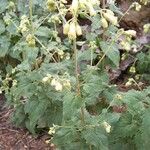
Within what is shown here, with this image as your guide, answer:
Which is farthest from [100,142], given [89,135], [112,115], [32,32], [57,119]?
[32,32]

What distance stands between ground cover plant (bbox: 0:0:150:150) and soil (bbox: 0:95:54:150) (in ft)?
0.34

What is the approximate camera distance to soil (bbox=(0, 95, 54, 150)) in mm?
3918

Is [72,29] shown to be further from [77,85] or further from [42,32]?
[42,32]

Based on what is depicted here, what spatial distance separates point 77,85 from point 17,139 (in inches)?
65.1

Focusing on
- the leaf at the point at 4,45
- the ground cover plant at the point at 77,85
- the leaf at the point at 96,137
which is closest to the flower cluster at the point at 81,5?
the ground cover plant at the point at 77,85

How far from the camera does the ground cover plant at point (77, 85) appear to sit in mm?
2504

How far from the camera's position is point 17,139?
13.2ft

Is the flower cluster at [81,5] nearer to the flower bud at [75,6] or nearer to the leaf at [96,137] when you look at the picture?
the flower bud at [75,6]

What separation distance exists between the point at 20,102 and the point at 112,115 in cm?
122

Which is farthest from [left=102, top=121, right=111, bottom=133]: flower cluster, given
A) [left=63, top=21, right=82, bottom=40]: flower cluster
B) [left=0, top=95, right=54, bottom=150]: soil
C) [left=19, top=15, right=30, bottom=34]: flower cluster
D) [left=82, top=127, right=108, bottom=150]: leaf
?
[left=0, top=95, right=54, bottom=150]: soil

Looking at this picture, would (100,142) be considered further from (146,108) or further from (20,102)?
(20,102)

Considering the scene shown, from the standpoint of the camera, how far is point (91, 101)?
2.89m

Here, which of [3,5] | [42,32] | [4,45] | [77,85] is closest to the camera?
[77,85]

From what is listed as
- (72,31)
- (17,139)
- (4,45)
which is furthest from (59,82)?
(4,45)
